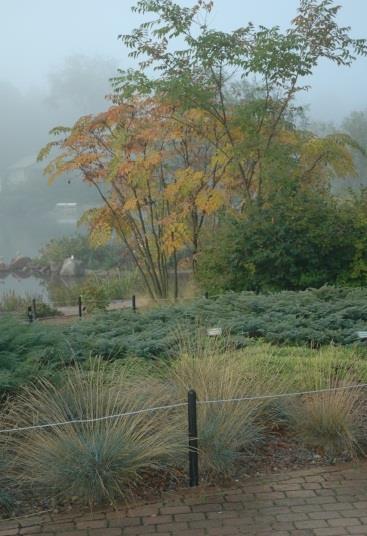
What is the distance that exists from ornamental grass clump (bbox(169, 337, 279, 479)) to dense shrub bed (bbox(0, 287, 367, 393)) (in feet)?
3.02

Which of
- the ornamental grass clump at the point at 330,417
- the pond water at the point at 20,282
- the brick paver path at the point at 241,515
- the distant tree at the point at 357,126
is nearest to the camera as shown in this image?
the brick paver path at the point at 241,515

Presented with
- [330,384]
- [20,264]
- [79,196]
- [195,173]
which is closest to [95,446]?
[330,384]

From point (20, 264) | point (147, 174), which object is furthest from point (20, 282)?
point (147, 174)

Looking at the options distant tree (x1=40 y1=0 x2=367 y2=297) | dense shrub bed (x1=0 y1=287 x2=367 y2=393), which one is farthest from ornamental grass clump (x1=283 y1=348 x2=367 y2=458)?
distant tree (x1=40 y1=0 x2=367 y2=297)

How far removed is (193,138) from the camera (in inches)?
672

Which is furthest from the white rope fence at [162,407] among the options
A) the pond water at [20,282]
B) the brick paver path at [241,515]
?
the pond water at [20,282]

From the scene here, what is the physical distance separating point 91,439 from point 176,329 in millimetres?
2891

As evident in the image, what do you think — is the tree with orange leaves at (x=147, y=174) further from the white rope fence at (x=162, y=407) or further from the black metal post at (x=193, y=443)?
the black metal post at (x=193, y=443)

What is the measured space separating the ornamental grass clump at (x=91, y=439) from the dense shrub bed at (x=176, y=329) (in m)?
0.42

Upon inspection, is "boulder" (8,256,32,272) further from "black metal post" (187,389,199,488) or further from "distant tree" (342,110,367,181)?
"black metal post" (187,389,199,488)

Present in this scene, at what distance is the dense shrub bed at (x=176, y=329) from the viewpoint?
20.6 ft

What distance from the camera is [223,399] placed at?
17.7ft

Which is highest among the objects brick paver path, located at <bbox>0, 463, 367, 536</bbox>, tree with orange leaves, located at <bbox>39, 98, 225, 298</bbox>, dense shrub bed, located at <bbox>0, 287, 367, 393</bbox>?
tree with orange leaves, located at <bbox>39, 98, 225, 298</bbox>

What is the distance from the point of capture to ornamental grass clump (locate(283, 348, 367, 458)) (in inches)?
210
